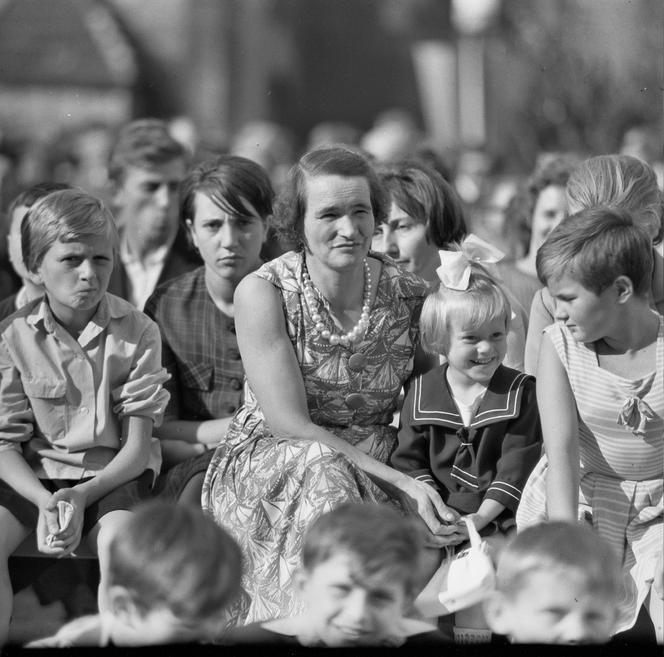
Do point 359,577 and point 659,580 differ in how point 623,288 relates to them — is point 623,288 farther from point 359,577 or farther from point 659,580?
point 359,577

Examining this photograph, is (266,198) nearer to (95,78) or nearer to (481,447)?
(481,447)

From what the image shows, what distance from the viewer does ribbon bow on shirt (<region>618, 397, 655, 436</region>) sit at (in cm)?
317

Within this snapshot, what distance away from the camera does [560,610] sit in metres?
2.58

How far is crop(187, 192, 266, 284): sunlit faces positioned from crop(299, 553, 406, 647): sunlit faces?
1595 millimetres

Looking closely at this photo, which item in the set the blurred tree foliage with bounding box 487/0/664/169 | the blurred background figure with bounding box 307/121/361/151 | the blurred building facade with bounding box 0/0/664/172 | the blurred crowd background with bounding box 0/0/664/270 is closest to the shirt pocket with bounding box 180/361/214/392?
the blurred crowd background with bounding box 0/0/664/270

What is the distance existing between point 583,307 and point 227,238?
4.53 ft

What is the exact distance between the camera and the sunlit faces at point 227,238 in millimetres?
4008

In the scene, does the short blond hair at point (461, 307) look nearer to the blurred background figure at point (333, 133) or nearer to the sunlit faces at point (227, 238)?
the sunlit faces at point (227, 238)

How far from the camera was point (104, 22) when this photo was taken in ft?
61.7

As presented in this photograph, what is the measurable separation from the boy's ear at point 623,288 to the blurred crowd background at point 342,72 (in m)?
8.88

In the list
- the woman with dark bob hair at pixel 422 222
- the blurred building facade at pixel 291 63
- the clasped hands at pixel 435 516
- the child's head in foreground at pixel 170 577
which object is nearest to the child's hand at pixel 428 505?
the clasped hands at pixel 435 516

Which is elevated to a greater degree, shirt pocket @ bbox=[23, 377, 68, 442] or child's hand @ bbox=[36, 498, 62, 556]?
shirt pocket @ bbox=[23, 377, 68, 442]

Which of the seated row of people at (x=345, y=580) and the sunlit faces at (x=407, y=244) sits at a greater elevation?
the sunlit faces at (x=407, y=244)

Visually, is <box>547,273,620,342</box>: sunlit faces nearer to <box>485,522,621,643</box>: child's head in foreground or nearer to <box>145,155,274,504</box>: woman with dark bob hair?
<box>485,522,621,643</box>: child's head in foreground
